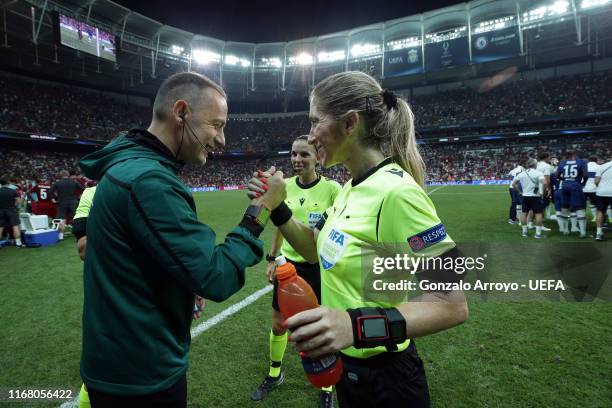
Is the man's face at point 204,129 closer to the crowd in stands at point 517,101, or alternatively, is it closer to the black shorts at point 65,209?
the black shorts at point 65,209

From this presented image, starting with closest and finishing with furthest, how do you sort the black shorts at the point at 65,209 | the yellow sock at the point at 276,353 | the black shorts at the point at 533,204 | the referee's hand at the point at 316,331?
the referee's hand at the point at 316,331 < the yellow sock at the point at 276,353 < the black shorts at the point at 533,204 < the black shorts at the point at 65,209

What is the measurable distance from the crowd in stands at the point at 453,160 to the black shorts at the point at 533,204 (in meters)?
25.0

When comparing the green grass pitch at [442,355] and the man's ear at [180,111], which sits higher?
the man's ear at [180,111]

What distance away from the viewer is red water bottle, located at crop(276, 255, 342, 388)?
1108 millimetres

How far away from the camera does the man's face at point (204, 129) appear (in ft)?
6.05

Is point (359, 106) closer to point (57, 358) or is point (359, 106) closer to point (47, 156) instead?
point (57, 358)

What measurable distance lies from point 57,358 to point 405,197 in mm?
4579

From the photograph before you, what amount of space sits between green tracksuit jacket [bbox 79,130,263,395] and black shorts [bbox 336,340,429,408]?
2.42 ft

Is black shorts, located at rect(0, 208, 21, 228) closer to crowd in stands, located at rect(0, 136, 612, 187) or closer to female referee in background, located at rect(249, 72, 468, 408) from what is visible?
female referee in background, located at rect(249, 72, 468, 408)

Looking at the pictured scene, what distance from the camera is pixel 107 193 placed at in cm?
145

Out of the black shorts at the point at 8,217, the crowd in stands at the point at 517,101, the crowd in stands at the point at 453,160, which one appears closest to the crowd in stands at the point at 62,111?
the crowd in stands at the point at 453,160

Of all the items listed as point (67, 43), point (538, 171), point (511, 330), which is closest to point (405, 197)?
point (511, 330)

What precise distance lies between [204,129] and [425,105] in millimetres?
53427

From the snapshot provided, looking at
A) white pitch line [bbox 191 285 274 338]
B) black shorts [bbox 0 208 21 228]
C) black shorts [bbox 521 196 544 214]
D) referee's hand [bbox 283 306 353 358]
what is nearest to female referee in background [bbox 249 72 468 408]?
referee's hand [bbox 283 306 353 358]
